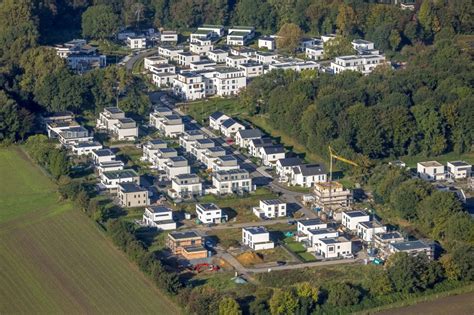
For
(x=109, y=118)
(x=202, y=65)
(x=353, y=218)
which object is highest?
(x=202, y=65)

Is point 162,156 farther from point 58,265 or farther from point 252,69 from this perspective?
point 252,69

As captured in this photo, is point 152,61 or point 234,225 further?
point 152,61

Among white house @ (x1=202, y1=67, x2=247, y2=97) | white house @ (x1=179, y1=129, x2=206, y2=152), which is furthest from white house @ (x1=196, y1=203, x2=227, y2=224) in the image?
white house @ (x1=202, y1=67, x2=247, y2=97)

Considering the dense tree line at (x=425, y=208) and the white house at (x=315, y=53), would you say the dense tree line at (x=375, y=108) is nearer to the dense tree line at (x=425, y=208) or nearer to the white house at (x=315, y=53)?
the dense tree line at (x=425, y=208)

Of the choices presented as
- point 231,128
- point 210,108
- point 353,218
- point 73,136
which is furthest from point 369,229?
point 210,108

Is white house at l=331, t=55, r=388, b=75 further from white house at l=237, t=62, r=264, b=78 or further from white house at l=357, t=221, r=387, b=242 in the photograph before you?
white house at l=357, t=221, r=387, b=242

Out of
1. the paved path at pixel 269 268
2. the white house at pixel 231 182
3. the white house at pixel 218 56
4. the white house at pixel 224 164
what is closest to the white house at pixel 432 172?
the white house at pixel 231 182
